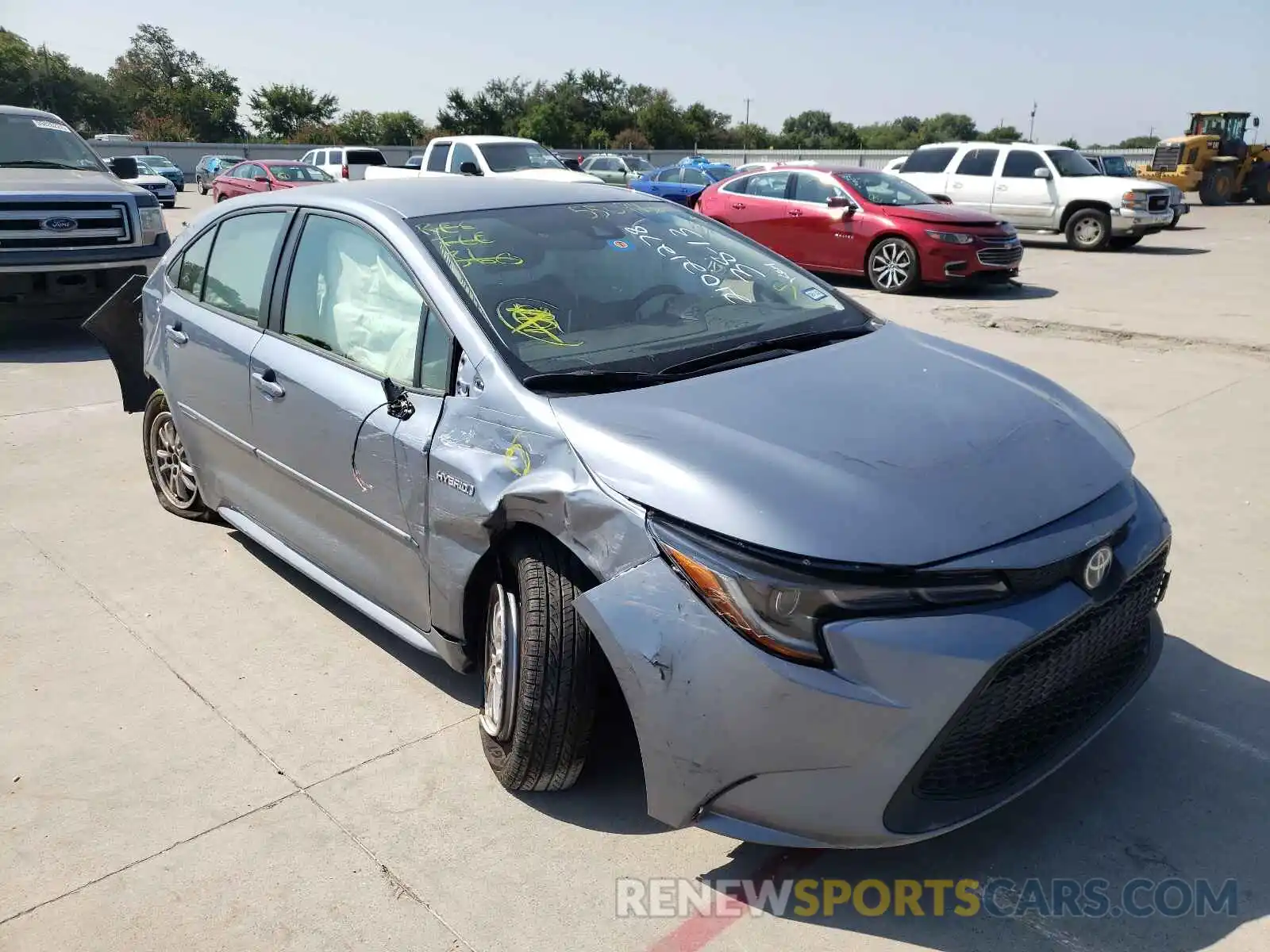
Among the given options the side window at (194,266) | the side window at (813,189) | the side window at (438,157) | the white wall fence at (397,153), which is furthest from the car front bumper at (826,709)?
the white wall fence at (397,153)

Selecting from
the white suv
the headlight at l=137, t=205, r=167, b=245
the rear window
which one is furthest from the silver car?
the rear window

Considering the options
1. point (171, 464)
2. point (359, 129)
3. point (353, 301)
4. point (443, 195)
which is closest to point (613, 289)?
point (443, 195)

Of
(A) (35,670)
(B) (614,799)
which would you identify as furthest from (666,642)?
(A) (35,670)

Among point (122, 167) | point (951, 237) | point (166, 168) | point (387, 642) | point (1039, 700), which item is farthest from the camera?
point (166, 168)

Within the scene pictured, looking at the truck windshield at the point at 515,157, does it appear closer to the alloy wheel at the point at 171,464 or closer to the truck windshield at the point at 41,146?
the truck windshield at the point at 41,146

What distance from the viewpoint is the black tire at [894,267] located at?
487 inches

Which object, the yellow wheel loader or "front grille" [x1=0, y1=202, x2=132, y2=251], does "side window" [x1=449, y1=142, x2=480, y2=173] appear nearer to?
"front grille" [x1=0, y1=202, x2=132, y2=251]

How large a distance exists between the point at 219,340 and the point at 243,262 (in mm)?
342

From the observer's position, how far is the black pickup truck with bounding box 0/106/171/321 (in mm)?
8500

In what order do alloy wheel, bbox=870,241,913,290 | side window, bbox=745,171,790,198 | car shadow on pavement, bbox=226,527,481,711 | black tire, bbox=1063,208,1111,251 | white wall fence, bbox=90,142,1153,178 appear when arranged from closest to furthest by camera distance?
car shadow on pavement, bbox=226,527,481,711 < alloy wheel, bbox=870,241,913,290 < side window, bbox=745,171,790,198 < black tire, bbox=1063,208,1111,251 < white wall fence, bbox=90,142,1153,178

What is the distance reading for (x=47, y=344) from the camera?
953cm

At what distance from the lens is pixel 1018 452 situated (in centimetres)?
268

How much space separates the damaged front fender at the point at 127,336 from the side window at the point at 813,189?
9561 millimetres
